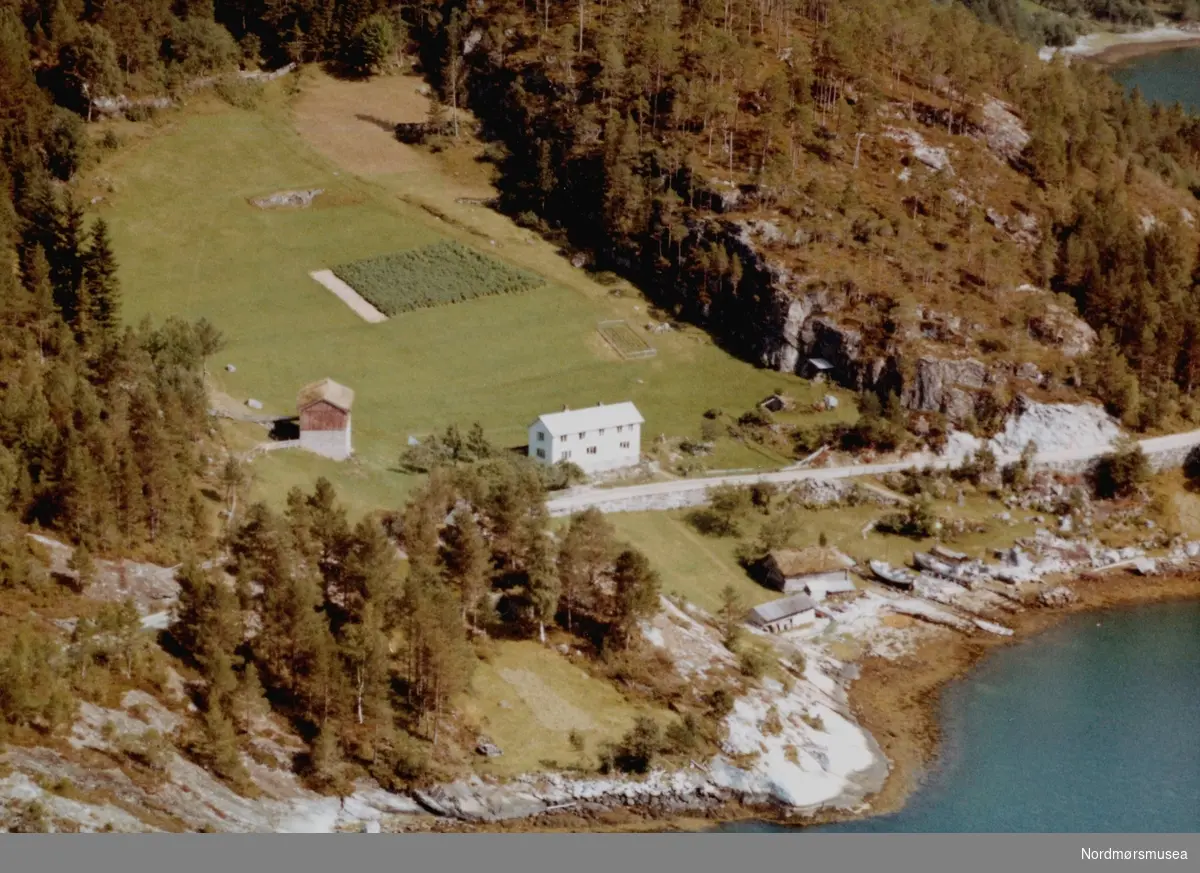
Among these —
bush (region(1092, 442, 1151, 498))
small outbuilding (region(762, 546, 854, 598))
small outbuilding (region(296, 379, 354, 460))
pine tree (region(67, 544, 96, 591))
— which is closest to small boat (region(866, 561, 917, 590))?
small outbuilding (region(762, 546, 854, 598))

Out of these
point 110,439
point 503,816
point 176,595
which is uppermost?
point 110,439

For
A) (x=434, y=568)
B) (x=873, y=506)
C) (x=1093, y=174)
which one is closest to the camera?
(x=434, y=568)

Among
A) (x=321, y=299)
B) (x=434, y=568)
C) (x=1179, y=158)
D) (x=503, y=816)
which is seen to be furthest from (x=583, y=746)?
(x=1179, y=158)

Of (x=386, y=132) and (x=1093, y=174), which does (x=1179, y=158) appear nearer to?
(x=1093, y=174)

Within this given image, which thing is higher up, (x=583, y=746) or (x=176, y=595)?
(x=176, y=595)

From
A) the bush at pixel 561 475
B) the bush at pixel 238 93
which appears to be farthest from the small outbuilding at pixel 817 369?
the bush at pixel 238 93

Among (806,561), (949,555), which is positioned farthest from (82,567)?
(949,555)

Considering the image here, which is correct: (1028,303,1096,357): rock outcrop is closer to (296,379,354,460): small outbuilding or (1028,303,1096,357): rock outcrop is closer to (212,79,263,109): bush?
(296,379,354,460): small outbuilding

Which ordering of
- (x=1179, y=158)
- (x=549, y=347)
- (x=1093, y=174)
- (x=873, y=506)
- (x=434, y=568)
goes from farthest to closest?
(x=1179, y=158) → (x=1093, y=174) → (x=549, y=347) → (x=873, y=506) → (x=434, y=568)

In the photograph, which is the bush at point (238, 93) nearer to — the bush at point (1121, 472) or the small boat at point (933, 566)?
the small boat at point (933, 566)
